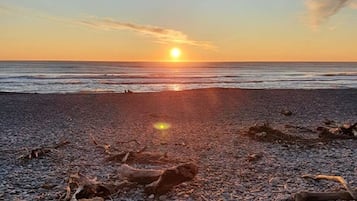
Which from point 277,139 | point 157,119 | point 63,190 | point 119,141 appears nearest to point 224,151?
point 277,139

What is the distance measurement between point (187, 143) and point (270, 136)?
7.77ft

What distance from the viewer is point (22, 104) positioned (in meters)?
20.2

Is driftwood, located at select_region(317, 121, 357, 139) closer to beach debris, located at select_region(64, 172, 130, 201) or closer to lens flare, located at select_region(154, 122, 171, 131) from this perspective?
lens flare, located at select_region(154, 122, 171, 131)

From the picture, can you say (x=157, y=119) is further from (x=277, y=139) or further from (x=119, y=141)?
(x=277, y=139)

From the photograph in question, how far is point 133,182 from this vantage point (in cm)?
693

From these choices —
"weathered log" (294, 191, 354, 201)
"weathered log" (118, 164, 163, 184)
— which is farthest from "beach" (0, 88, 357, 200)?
"weathered log" (294, 191, 354, 201)

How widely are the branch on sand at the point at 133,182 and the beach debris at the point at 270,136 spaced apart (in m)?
4.60

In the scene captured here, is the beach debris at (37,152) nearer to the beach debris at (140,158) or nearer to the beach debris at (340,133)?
the beach debris at (140,158)

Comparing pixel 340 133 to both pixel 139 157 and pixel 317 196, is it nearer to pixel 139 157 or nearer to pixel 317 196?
pixel 139 157

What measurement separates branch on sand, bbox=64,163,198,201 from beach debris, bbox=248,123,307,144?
4602 mm

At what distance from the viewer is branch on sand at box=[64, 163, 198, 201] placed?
637cm

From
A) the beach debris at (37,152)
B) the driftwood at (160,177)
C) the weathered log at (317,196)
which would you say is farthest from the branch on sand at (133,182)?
the beach debris at (37,152)

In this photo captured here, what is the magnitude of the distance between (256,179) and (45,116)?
36.9 ft

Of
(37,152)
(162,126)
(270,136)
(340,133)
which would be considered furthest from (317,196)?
(162,126)
